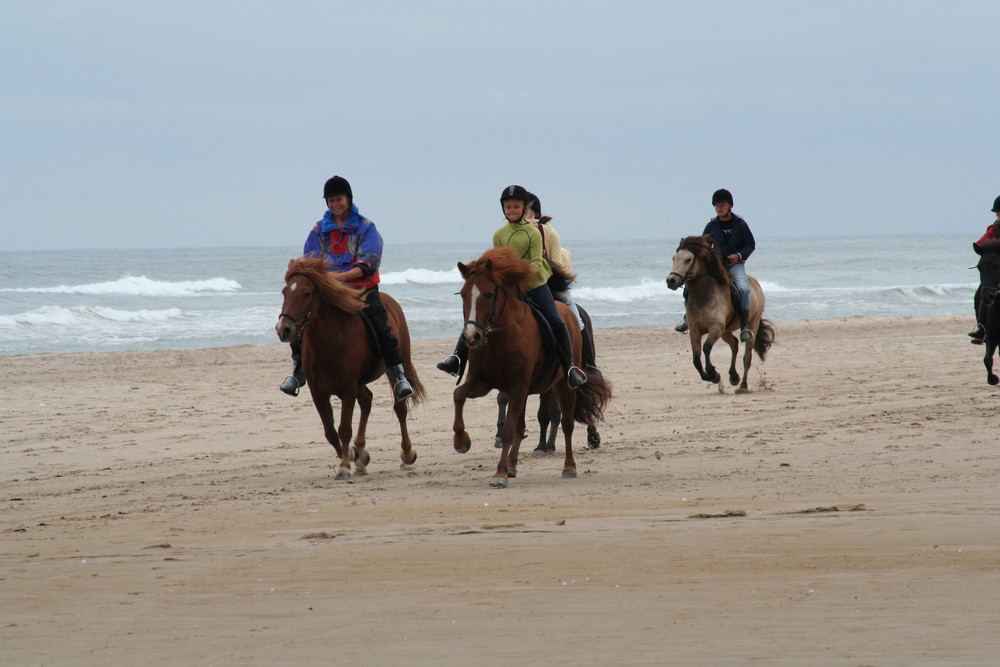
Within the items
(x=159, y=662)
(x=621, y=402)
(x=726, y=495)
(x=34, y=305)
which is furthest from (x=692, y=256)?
→ (x=34, y=305)

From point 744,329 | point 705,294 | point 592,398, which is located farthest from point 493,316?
point 744,329

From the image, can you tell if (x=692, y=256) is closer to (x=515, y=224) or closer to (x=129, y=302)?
(x=515, y=224)

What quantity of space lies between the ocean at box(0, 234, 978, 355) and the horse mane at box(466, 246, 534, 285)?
35.2ft

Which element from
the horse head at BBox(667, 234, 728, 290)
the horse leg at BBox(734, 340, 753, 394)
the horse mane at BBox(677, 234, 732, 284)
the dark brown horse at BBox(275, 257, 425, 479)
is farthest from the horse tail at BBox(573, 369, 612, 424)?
the horse leg at BBox(734, 340, 753, 394)

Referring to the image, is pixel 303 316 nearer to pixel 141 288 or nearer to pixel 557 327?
pixel 557 327

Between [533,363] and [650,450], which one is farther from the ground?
[533,363]

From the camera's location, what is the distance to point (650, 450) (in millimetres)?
9477

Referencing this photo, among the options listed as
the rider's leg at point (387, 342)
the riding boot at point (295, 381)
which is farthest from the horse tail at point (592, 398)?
the riding boot at point (295, 381)

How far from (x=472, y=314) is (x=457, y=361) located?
47cm

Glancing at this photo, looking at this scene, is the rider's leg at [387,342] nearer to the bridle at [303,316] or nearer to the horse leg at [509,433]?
the bridle at [303,316]

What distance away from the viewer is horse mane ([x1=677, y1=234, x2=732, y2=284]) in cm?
1356

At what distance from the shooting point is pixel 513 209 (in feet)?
27.2

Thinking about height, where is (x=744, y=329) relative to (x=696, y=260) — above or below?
below

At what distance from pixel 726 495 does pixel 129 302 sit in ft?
109
